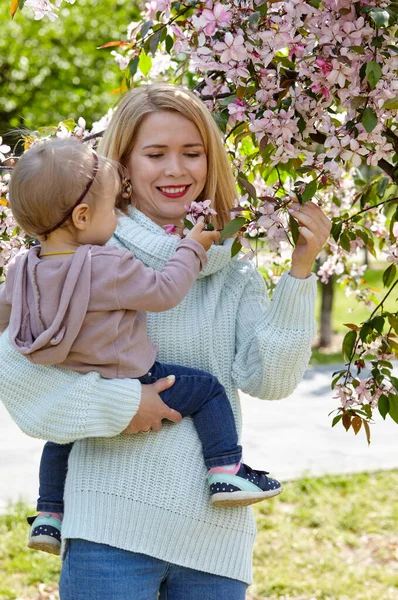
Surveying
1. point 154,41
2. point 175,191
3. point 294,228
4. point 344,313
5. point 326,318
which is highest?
point 344,313

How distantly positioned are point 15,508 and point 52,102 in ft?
34.8

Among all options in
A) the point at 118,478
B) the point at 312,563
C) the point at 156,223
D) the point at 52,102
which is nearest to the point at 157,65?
→ the point at 156,223

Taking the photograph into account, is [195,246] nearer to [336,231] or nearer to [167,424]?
[167,424]

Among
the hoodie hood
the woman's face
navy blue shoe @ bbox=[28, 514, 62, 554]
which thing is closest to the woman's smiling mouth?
the woman's face

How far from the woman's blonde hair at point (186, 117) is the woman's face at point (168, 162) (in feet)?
0.06

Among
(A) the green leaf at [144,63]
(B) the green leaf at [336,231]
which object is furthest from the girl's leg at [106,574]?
(A) the green leaf at [144,63]

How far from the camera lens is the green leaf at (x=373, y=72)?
1.82 m

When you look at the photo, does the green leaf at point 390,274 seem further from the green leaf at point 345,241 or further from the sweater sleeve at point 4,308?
the sweater sleeve at point 4,308

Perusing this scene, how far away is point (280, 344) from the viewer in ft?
6.66

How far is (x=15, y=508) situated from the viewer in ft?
15.7

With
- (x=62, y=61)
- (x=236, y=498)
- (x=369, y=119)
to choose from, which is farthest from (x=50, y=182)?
(x=62, y=61)

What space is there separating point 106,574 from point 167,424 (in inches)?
14.0

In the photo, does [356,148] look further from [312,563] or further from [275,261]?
Answer: [312,563]

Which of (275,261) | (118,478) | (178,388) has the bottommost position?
(118,478)
